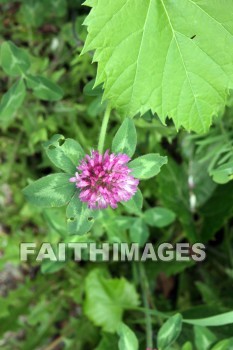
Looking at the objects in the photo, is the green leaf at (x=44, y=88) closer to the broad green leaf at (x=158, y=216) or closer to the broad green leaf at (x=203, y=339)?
the broad green leaf at (x=158, y=216)

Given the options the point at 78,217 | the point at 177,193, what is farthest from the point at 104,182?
the point at 177,193

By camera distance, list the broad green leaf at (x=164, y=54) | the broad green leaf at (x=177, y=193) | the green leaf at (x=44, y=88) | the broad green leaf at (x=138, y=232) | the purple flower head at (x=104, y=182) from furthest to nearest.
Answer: the broad green leaf at (x=177, y=193)
the broad green leaf at (x=138, y=232)
the green leaf at (x=44, y=88)
the broad green leaf at (x=164, y=54)
the purple flower head at (x=104, y=182)

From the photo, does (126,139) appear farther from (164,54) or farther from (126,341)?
(126,341)

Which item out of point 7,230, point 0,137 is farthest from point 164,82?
point 7,230

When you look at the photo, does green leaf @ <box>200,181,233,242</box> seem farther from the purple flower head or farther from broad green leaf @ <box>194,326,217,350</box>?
the purple flower head

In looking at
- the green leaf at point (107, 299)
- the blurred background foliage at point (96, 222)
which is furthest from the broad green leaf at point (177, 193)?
the green leaf at point (107, 299)

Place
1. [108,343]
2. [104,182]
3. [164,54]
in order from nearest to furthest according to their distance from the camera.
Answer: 1. [104,182]
2. [164,54]
3. [108,343]
